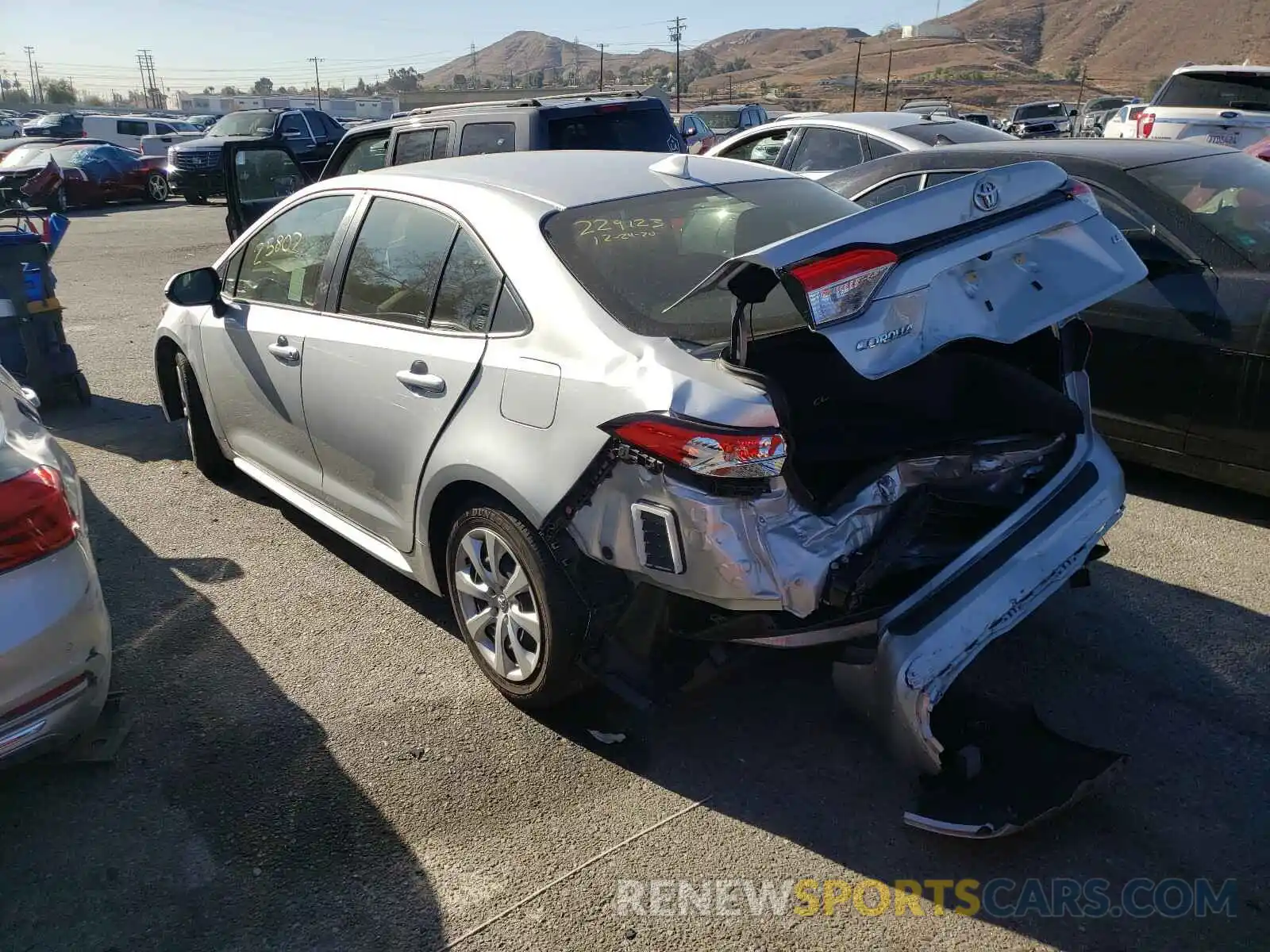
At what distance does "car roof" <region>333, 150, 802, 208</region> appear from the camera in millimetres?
3406

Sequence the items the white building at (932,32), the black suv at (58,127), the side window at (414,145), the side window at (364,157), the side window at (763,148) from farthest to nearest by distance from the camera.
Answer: the white building at (932,32) → the black suv at (58,127) → the side window at (763,148) → the side window at (364,157) → the side window at (414,145)

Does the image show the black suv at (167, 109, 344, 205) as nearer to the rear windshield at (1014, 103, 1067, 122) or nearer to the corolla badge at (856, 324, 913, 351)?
the rear windshield at (1014, 103, 1067, 122)

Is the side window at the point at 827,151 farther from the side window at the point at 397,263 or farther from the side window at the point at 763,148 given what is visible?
the side window at the point at 397,263

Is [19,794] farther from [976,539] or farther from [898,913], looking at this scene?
[976,539]

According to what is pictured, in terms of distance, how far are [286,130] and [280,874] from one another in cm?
2135

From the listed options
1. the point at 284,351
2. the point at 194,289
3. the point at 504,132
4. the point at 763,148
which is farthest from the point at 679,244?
the point at 763,148

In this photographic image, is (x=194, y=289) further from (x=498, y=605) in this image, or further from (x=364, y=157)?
(x=364, y=157)

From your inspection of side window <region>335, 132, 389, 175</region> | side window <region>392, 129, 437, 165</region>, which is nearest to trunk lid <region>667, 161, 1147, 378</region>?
side window <region>392, 129, 437, 165</region>

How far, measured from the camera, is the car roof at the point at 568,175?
3406mm

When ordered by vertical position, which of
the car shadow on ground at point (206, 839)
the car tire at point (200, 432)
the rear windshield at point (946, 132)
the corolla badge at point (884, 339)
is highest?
the rear windshield at point (946, 132)

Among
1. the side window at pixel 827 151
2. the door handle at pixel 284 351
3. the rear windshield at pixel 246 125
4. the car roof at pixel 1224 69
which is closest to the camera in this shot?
the door handle at pixel 284 351

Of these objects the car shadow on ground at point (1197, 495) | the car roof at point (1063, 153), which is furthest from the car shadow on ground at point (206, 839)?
the car roof at point (1063, 153)

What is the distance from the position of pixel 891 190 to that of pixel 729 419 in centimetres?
397

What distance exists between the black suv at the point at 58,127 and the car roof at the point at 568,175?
36895 millimetres
